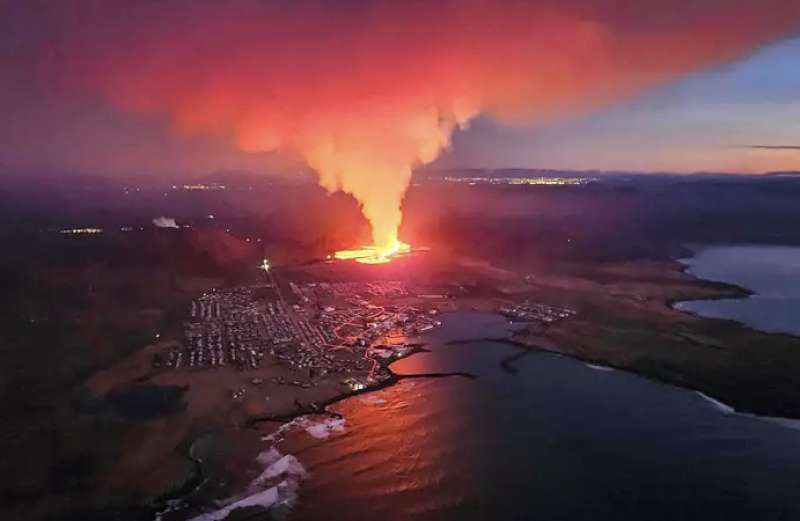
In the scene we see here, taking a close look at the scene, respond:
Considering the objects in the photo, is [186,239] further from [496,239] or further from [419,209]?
[419,209]

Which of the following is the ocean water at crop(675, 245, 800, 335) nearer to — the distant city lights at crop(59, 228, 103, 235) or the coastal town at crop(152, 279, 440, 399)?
the coastal town at crop(152, 279, 440, 399)

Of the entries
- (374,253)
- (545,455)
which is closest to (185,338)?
(545,455)

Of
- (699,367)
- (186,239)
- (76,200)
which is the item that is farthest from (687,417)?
(76,200)

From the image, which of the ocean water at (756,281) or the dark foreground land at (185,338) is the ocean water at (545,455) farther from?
the ocean water at (756,281)

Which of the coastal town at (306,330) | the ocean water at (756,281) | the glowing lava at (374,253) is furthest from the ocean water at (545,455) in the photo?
the glowing lava at (374,253)

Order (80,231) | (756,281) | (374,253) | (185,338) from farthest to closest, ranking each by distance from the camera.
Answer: (80,231)
(374,253)
(756,281)
(185,338)

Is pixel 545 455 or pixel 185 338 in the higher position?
pixel 185 338

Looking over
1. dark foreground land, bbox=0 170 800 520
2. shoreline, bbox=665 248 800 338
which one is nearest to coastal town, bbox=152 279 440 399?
dark foreground land, bbox=0 170 800 520

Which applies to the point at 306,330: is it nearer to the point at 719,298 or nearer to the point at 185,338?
the point at 185,338
